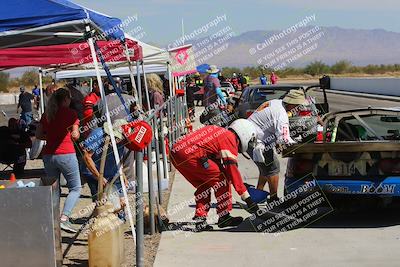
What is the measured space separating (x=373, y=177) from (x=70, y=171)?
343cm

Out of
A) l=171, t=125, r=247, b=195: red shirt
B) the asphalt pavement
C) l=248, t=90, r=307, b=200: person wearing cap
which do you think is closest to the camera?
the asphalt pavement

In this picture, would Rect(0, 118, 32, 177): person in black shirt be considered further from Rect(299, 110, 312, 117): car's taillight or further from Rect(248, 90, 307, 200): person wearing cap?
Rect(299, 110, 312, 117): car's taillight

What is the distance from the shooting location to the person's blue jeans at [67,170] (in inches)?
295

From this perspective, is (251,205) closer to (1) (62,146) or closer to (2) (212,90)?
(1) (62,146)

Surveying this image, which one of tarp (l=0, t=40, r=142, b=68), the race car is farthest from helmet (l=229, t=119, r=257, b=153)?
tarp (l=0, t=40, r=142, b=68)

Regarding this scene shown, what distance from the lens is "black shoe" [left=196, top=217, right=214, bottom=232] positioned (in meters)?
7.62

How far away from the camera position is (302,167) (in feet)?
25.1

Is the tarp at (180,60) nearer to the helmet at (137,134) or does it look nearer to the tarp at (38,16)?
the tarp at (38,16)

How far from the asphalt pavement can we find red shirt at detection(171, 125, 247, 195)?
0.66m

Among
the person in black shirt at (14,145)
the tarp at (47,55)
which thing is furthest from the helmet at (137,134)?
the person in black shirt at (14,145)

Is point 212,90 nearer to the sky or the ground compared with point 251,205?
nearer to the sky

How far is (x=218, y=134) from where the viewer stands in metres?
7.26

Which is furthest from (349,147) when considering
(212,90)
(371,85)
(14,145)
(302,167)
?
(371,85)

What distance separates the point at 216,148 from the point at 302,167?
109 cm
